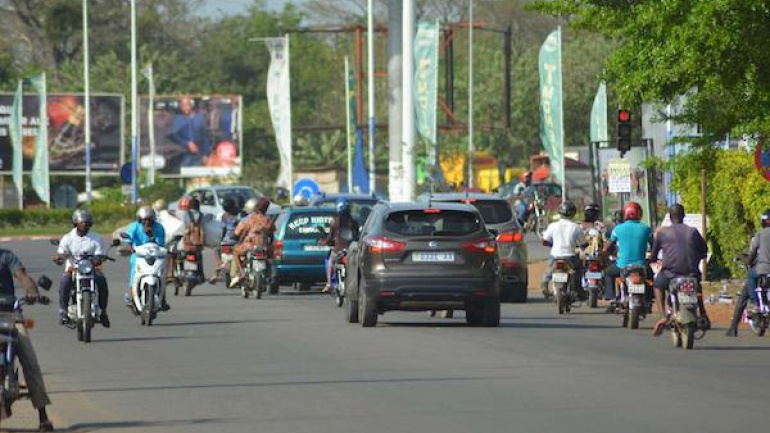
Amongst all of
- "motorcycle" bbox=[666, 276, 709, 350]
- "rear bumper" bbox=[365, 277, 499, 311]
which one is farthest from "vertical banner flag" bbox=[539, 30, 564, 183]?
"motorcycle" bbox=[666, 276, 709, 350]

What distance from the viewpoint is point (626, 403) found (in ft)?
52.1

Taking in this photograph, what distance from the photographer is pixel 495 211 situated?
32250 millimetres

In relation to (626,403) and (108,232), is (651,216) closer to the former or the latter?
(626,403)

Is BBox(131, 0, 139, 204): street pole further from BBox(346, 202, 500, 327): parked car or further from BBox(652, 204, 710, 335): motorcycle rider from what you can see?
BBox(652, 204, 710, 335): motorcycle rider

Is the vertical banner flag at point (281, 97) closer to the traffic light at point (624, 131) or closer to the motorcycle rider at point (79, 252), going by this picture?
the traffic light at point (624, 131)

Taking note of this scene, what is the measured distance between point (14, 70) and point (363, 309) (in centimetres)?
8082

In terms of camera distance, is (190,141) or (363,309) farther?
(190,141)

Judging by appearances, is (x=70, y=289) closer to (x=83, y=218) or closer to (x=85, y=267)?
(x=85, y=267)

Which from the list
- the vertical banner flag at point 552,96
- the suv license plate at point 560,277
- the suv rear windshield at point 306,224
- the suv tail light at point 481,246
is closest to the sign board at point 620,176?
the suv rear windshield at point 306,224

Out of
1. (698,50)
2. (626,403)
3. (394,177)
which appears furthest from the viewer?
(394,177)

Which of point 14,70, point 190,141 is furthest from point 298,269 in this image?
point 14,70

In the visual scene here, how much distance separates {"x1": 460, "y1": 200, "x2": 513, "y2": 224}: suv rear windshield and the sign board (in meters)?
6.85

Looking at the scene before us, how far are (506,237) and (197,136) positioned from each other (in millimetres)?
61924

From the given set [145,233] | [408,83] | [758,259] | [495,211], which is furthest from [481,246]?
[408,83]
